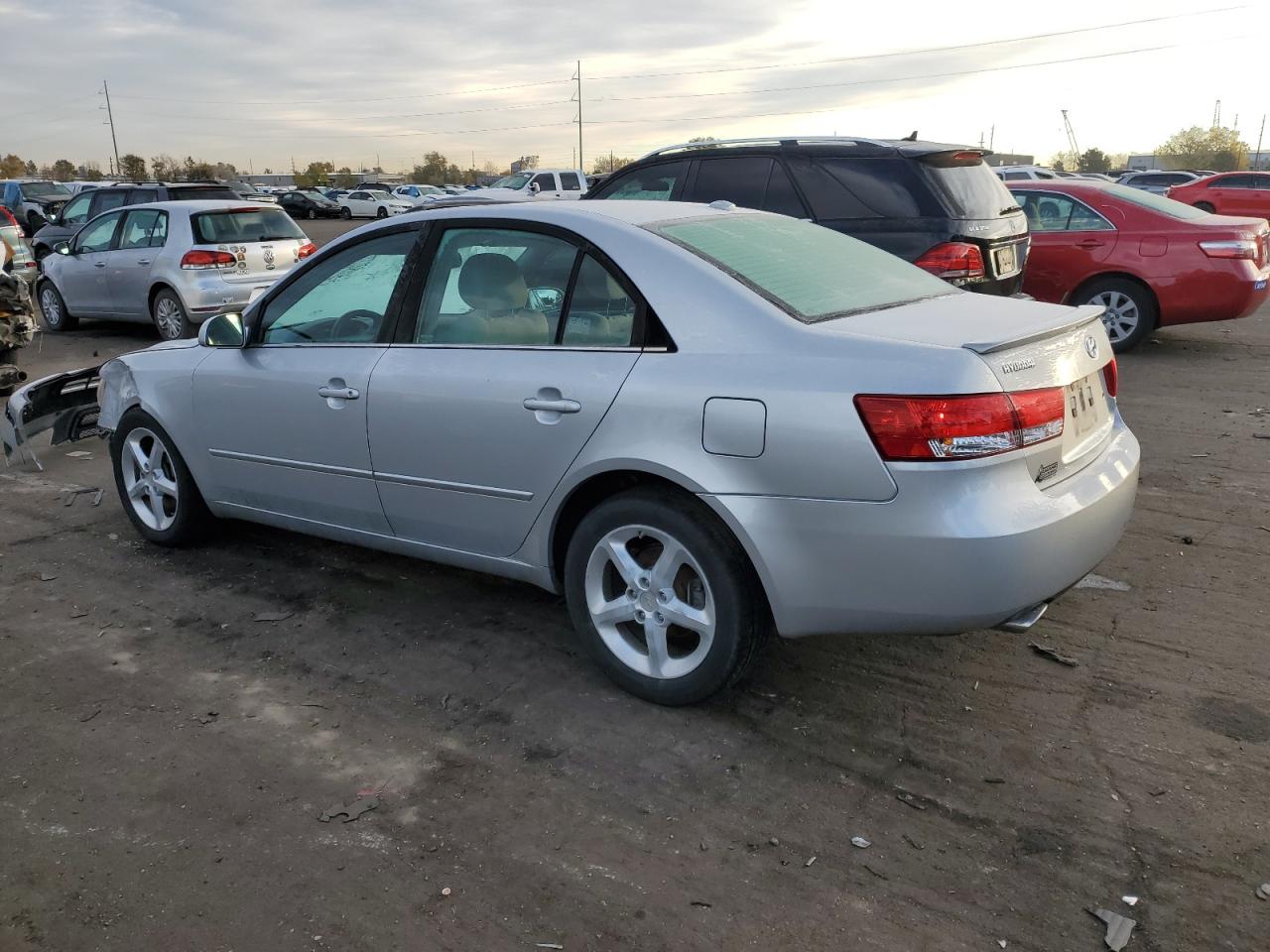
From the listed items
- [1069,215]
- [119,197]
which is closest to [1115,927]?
[1069,215]

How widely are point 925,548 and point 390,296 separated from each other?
2.39m

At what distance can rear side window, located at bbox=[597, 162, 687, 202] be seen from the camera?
843 centimetres

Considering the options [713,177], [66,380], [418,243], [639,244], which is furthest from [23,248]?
[639,244]

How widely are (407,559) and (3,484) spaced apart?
3.27 m

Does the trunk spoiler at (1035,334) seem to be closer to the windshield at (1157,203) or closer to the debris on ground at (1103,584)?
the debris on ground at (1103,584)

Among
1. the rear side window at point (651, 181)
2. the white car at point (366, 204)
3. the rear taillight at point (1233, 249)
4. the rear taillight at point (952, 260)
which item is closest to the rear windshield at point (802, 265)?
the rear taillight at point (952, 260)

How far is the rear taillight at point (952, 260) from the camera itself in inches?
283

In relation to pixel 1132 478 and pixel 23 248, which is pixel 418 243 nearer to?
pixel 1132 478

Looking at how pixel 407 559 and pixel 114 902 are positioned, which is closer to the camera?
pixel 114 902

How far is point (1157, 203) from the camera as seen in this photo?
988 cm

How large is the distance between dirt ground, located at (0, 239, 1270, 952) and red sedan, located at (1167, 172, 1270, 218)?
2346 centimetres

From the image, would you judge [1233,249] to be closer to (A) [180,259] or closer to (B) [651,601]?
(B) [651,601]

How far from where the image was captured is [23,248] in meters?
14.8

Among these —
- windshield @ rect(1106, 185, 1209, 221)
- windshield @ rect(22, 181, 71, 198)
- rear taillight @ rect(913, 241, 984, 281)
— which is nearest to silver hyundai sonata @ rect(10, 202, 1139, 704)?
rear taillight @ rect(913, 241, 984, 281)
